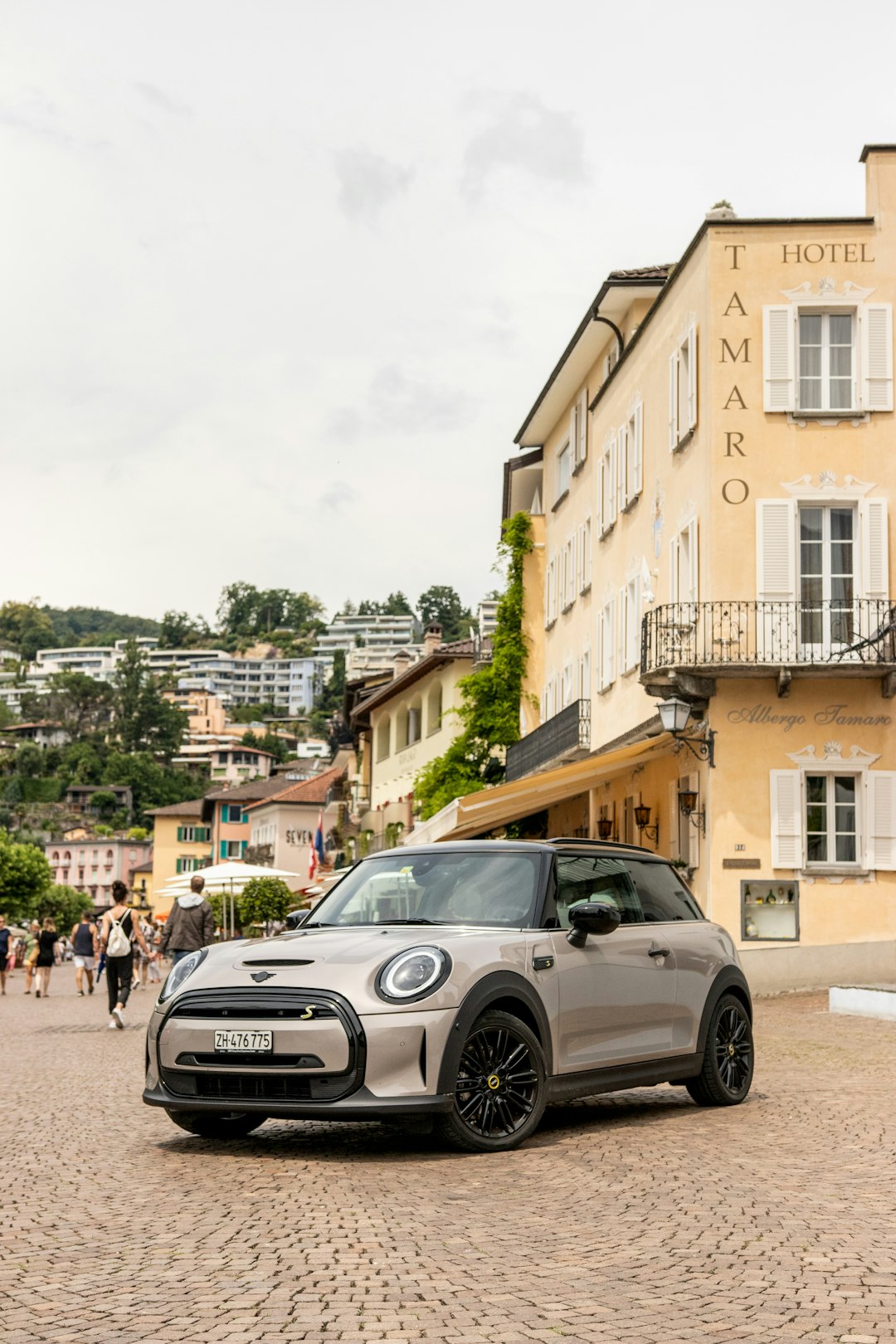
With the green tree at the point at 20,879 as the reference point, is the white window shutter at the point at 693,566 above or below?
above

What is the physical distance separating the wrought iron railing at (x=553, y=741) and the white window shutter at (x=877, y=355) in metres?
10.2

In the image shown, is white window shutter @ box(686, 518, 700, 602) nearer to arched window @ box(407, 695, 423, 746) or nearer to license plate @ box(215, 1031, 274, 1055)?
license plate @ box(215, 1031, 274, 1055)

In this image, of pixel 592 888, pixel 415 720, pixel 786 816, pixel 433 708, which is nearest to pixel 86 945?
pixel 786 816

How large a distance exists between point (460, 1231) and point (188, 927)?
46.6 feet

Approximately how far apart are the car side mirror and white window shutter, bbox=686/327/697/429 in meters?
18.2

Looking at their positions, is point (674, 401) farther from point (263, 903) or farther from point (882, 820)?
point (263, 903)

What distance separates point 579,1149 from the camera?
906 centimetres

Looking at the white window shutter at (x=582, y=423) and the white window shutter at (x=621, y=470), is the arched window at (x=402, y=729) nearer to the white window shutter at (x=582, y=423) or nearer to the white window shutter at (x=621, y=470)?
the white window shutter at (x=582, y=423)

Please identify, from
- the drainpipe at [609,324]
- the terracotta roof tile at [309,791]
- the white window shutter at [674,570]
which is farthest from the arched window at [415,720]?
the terracotta roof tile at [309,791]

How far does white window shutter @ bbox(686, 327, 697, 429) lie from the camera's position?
88.9ft

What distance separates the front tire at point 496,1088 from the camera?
8.71 meters

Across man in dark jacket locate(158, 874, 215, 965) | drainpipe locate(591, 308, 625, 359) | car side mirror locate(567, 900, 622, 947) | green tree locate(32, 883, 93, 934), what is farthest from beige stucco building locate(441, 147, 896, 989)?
green tree locate(32, 883, 93, 934)

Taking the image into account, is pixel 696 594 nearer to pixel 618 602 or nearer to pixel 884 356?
pixel 884 356

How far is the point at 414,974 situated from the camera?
8.71 m
